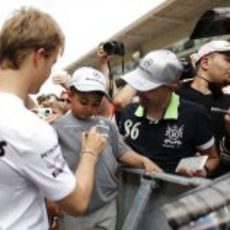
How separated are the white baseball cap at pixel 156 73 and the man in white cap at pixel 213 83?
0.23 m

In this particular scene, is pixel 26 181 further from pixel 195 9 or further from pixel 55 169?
pixel 195 9

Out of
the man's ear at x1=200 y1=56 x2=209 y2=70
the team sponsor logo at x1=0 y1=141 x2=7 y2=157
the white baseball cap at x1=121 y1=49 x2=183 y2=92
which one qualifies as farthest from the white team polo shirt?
the man's ear at x1=200 y1=56 x2=209 y2=70

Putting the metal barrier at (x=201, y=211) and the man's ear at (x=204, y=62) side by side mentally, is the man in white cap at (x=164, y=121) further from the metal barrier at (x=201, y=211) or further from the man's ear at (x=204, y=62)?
the metal barrier at (x=201, y=211)

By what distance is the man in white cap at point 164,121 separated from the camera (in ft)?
7.45

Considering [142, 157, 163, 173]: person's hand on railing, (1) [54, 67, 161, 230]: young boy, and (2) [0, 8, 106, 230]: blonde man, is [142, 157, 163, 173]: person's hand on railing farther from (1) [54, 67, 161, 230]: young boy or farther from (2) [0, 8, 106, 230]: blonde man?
(2) [0, 8, 106, 230]: blonde man

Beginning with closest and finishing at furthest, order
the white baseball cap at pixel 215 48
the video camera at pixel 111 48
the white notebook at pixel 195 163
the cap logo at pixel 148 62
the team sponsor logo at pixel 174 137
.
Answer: the white notebook at pixel 195 163 → the team sponsor logo at pixel 174 137 → the cap logo at pixel 148 62 → the white baseball cap at pixel 215 48 → the video camera at pixel 111 48

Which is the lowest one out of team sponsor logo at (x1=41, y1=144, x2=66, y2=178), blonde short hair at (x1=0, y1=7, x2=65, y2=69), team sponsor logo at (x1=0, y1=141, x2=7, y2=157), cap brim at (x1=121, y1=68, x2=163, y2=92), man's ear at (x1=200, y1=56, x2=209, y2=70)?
man's ear at (x1=200, y1=56, x2=209, y2=70)

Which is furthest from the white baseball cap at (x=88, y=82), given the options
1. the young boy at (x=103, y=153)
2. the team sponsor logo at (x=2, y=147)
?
the team sponsor logo at (x=2, y=147)

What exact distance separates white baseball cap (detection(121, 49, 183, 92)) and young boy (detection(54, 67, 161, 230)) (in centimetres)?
19

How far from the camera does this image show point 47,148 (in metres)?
1.35

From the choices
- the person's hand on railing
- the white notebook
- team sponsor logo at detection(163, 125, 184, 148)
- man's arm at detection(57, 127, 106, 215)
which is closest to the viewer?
man's arm at detection(57, 127, 106, 215)

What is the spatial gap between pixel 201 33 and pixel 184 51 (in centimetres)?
372

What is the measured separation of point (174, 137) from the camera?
228 centimetres

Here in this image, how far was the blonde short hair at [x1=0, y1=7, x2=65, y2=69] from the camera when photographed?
140cm
